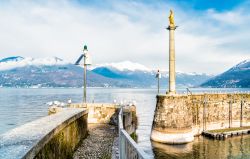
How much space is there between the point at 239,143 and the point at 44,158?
49768 millimetres

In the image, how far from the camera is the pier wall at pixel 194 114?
5431 cm

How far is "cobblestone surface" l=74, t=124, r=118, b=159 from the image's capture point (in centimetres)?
2213

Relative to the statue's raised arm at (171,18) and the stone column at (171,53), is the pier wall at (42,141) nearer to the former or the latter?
the stone column at (171,53)

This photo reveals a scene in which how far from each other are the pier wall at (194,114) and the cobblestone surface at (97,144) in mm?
21777

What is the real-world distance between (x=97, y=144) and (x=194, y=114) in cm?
4285

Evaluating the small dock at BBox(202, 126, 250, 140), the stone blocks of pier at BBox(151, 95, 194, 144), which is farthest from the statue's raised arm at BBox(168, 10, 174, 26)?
the small dock at BBox(202, 126, 250, 140)

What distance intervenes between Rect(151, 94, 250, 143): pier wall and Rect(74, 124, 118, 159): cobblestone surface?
2178cm

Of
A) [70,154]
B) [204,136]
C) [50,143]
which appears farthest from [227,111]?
[50,143]

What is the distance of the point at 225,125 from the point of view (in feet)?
232

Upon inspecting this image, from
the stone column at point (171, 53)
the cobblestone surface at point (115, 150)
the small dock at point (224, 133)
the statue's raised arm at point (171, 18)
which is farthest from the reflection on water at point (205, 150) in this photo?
the cobblestone surface at point (115, 150)

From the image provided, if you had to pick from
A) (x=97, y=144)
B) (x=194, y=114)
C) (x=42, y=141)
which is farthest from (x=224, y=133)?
(x=42, y=141)

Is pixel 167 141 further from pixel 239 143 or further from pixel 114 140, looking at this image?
pixel 114 140

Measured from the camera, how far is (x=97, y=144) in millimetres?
25703

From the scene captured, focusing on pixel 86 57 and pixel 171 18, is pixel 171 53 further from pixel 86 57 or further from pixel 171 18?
pixel 86 57
